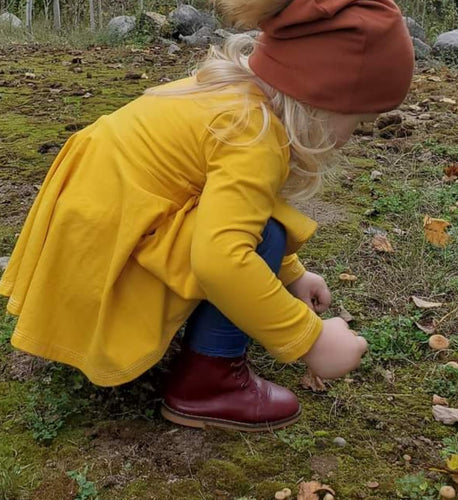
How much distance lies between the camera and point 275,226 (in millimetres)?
1652

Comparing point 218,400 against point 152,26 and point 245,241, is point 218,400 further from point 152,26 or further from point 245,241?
point 152,26

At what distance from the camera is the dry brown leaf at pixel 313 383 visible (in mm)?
1916

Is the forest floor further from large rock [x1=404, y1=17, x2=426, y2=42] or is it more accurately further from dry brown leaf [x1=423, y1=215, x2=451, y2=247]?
large rock [x1=404, y1=17, x2=426, y2=42]

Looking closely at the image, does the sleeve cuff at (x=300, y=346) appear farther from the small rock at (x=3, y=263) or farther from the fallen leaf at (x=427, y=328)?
the small rock at (x=3, y=263)

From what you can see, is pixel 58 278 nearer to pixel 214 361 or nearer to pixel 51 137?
pixel 214 361

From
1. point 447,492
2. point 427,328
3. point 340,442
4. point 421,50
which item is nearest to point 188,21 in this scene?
point 421,50

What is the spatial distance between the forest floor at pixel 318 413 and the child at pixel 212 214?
11cm

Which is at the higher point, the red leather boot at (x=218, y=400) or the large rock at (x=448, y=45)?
the red leather boot at (x=218, y=400)

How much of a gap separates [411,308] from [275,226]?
0.80 m

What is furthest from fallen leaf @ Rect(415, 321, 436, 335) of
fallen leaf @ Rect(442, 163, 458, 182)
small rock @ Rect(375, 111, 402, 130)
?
small rock @ Rect(375, 111, 402, 130)

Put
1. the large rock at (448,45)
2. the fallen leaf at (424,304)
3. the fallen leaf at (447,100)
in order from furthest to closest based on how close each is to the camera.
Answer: the large rock at (448,45)
the fallen leaf at (447,100)
the fallen leaf at (424,304)

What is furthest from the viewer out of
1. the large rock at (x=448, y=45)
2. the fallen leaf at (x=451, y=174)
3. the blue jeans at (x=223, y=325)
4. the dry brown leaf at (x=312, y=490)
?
the large rock at (x=448, y=45)

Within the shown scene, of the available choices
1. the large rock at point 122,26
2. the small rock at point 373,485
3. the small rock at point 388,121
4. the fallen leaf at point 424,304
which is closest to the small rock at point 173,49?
the large rock at point 122,26

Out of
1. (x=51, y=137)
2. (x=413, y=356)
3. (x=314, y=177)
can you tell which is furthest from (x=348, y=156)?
(x=314, y=177)
